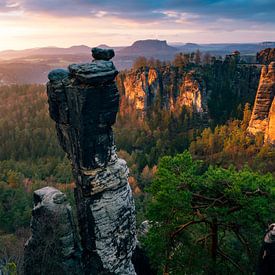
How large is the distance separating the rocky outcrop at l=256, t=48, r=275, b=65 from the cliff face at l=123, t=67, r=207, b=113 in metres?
22.6

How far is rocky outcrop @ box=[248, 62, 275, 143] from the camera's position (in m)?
63.0

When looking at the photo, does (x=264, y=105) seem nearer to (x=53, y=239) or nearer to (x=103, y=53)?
(x=103, y=53)

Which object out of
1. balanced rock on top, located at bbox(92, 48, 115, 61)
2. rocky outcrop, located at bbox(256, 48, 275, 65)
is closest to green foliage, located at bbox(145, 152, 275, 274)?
balanced rock on top, located at bbox(92, 48, 115, 61)

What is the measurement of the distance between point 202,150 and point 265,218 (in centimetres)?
5037

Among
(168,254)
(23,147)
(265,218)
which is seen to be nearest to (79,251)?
(168,254)

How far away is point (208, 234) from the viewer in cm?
1294

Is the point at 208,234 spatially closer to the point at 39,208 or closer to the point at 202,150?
the point at 39,208

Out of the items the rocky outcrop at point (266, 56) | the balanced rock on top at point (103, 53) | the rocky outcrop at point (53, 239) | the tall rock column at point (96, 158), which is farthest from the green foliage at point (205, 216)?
the rocky outcrop at point (266, 56)

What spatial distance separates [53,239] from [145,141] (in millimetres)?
60117

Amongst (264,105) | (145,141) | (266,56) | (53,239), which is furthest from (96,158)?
(266,56)

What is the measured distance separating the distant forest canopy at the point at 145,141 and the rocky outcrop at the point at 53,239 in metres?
14.1

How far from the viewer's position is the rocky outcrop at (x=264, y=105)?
6303cm

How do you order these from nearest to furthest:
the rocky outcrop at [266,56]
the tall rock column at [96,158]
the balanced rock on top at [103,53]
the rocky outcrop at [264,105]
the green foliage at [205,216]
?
the green foliage at [205,216] < the tall rock column at [96,158] < the balanced rock on top at [103,53] < the rocky outcrop at [264,105] < the rocky outcrop at [266,56]

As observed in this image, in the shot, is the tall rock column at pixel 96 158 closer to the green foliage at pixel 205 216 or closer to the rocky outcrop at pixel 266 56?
the green foliage at pixel 205 216
